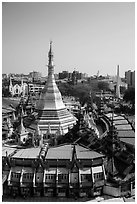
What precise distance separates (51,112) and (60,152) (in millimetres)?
2949

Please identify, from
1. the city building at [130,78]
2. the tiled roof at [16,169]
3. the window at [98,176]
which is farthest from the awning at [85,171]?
the city building at [130,78]

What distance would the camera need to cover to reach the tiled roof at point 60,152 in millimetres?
4855

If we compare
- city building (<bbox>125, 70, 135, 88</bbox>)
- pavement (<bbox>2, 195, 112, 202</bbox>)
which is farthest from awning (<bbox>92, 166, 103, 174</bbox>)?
city building (<bbox>125, 70, 135, 88</bbox>)

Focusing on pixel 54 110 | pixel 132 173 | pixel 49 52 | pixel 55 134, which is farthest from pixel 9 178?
pixel 49 52

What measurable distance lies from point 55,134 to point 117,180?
3171 millimetres

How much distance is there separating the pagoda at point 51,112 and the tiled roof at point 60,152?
6.24 feet

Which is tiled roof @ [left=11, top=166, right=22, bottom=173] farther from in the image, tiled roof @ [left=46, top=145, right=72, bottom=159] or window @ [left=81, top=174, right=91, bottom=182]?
window @ [left=81, top=174, right=91, bottom=182]

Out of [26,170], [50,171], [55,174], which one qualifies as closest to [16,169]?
[26,170]

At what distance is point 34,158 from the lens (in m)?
4.78

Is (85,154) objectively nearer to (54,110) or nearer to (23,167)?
(23,167)

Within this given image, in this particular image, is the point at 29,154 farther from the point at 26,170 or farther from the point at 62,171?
the point at 62,171

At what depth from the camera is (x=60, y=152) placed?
16.9 ft

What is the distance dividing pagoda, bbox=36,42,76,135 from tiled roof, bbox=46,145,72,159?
190 cm

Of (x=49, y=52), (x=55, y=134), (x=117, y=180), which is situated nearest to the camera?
(x=117, y=180)
